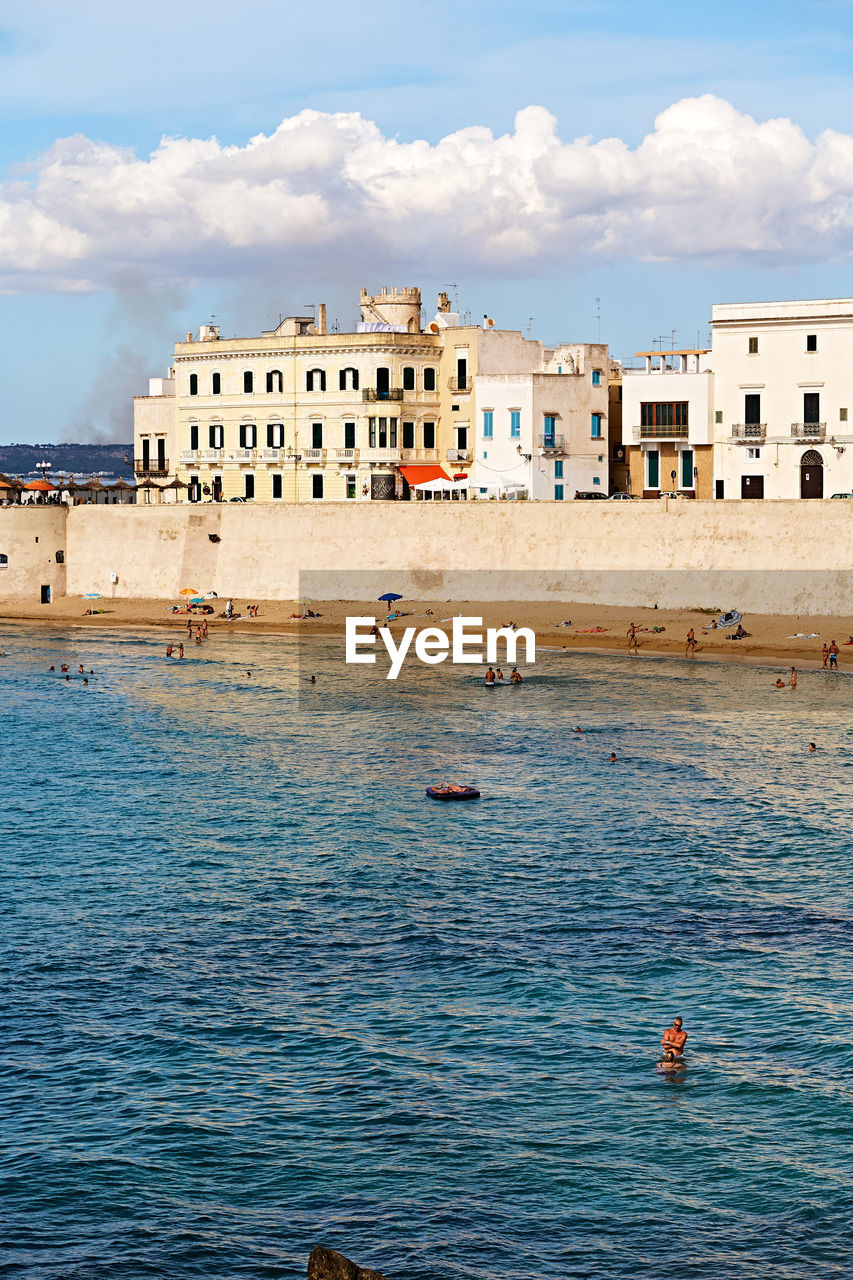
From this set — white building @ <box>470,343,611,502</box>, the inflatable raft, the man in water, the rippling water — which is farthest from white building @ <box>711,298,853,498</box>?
the man in water

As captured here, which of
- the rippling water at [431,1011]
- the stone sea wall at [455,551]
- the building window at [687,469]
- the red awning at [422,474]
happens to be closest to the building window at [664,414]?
the building window at [687,469]

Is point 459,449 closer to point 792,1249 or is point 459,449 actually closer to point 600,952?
point 600,952

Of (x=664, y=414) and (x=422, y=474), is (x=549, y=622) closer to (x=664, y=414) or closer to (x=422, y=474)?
(x=664, y=414)

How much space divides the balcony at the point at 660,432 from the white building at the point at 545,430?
3210mm

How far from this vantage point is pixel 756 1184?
21.8 metres

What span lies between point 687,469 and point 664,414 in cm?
334

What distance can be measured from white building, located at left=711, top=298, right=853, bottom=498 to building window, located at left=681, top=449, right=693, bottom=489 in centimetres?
296

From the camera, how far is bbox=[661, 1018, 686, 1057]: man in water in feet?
83.5

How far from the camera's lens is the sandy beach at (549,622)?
69.2 m

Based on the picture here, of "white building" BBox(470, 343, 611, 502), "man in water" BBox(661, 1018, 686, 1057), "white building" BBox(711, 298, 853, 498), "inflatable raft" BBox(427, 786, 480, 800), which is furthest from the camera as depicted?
"white building" BBox(470, 343, 611, 502)

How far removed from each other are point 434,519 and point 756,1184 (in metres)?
62.7

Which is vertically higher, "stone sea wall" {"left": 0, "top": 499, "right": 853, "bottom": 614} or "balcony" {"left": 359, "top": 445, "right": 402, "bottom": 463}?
"balcony" {"left": 359, "top": 445, "right": 402, "bottom": 463}

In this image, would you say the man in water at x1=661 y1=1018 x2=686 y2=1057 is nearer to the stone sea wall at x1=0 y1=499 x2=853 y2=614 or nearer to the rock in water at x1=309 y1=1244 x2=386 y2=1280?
the rock in water at x1=309 y1=1244 x2=386 y2=1280

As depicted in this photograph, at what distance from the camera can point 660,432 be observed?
279 ft
